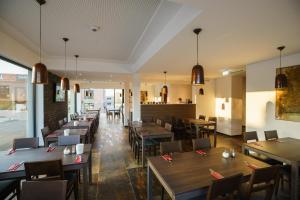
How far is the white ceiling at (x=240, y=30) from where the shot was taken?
1.66 m

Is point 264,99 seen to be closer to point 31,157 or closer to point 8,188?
point 31,157

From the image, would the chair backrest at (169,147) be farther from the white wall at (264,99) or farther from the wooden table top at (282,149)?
the white wall at (264,99)

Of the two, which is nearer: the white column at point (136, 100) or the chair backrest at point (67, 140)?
the chair backrest at point (67, 140)

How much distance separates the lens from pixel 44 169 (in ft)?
5.90

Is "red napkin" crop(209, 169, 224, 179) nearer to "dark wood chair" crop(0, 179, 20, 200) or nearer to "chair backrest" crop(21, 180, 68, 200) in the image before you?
"chair backrest" crop(21, 180, 68, 200)

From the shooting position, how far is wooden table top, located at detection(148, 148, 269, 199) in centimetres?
149

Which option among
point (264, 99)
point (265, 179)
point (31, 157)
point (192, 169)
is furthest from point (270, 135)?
point (31, 157)

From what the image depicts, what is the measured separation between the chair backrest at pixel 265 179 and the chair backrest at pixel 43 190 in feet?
5.75

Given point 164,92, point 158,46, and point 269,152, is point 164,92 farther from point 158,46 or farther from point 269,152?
point 269,152

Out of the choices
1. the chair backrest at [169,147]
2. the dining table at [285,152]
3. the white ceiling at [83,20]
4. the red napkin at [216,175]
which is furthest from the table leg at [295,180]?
the white ceiling at [83,20]

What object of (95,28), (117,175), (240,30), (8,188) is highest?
(95,28)

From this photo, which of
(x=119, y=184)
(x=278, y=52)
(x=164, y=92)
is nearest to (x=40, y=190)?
(x=119, y=184)

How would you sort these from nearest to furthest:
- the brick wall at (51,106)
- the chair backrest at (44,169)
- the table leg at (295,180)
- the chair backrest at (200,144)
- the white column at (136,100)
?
1. the chair backrest at (44,169)
2. the table leg at (295,180)
3. the chair backrest at (200,144)
4. the brick wall at (51,106)
5. the white column at (136,100)

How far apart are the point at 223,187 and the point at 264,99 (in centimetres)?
367
